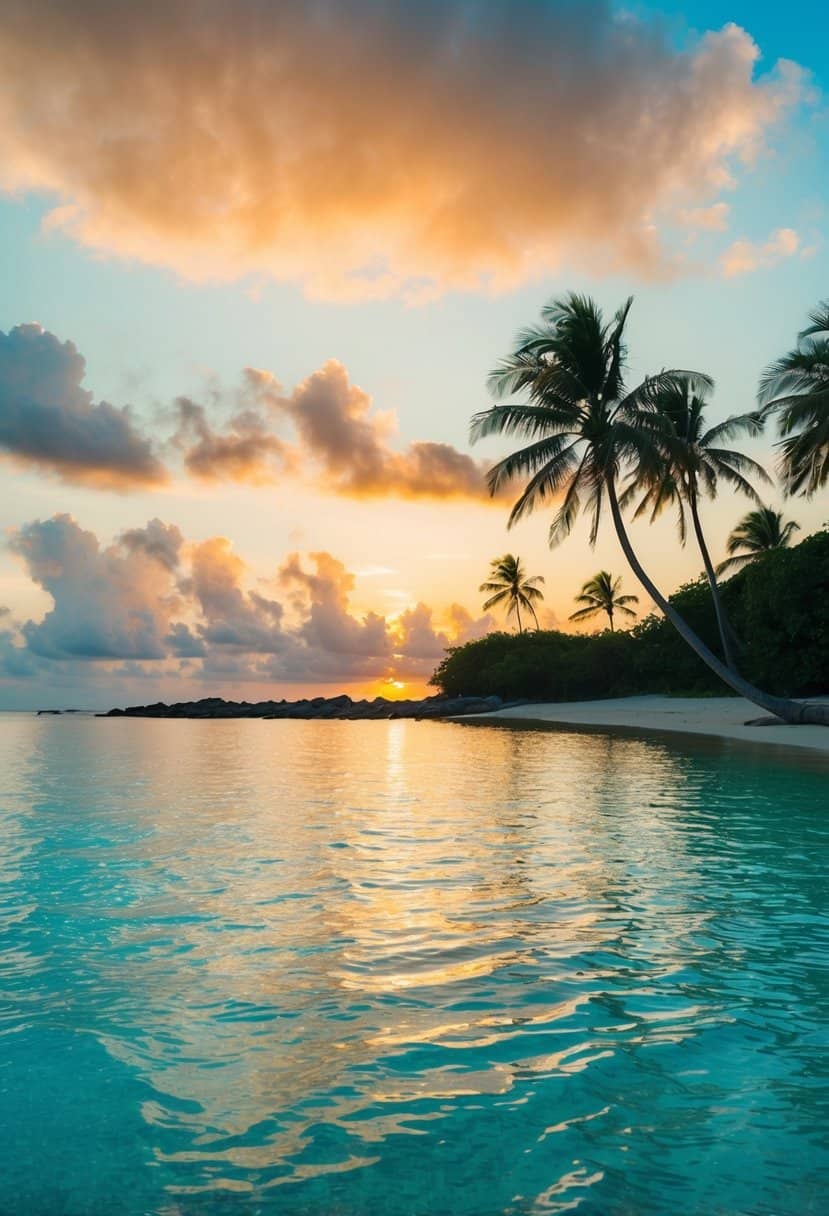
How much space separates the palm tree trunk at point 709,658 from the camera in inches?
848

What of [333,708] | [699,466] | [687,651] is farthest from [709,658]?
[333,708]

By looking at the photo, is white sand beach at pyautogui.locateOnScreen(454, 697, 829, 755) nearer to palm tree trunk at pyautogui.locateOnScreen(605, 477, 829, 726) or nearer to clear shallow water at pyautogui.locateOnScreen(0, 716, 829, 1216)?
palm tree trunk at pyautogui.locateOnScreen(605, 477, 829, 726)

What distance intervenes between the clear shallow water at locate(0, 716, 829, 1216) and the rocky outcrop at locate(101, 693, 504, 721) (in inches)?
1800

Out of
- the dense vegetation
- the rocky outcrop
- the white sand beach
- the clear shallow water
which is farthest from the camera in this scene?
the rocky outcrop

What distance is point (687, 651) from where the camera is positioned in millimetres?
38594

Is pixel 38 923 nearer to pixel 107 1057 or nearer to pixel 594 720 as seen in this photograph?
pixel 107 1057

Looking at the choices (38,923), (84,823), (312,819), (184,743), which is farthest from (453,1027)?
(184,743)

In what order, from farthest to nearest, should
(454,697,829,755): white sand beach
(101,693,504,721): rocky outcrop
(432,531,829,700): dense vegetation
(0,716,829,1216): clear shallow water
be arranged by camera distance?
(101,693,504,721): rocky outcrop
(432,531,829,700): dense vegetation
(454,697,829,755): white sand beach
(0,716,829,1216): clear shallow water

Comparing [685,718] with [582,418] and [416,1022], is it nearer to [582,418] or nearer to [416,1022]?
[582,418]

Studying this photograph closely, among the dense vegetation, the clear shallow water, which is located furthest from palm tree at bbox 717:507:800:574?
the clear shallow water

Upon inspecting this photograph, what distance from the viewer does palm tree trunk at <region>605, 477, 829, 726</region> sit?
21.5 metres

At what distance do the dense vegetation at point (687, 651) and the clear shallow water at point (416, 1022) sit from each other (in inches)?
824

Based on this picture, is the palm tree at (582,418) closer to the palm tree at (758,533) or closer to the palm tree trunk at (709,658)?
the palm tree trunk at (709,658)

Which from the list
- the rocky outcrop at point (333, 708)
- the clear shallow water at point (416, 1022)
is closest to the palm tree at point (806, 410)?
the clear shallow water at point (416, 1022)
